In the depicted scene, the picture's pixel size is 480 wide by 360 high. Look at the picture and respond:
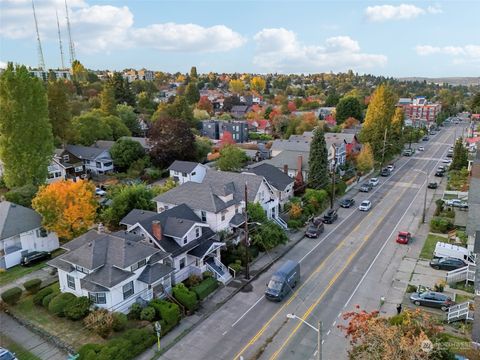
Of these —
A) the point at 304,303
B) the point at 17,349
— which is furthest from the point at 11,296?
the point at 304,303

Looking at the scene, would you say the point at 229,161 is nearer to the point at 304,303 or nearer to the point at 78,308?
the point at 304,303

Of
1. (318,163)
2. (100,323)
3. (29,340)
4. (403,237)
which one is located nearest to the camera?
(100,323)

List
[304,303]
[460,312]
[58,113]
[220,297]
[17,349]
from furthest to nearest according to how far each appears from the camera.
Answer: [58,113] < [220,297] < [304,303] < [460,312] < [17,349]

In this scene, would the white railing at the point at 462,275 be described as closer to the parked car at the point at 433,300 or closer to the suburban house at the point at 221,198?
the parked car at the point at 433,300

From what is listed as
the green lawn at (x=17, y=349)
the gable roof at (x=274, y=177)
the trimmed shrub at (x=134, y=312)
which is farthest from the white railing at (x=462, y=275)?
the green lawn at (x=17, y=349)

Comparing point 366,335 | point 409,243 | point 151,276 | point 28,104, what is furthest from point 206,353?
point 28,104

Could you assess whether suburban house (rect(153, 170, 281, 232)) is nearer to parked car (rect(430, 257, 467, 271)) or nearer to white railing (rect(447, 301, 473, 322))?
parked car (rect(430, 257, 467, 271))

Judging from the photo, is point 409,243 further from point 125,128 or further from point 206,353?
point 125,128
